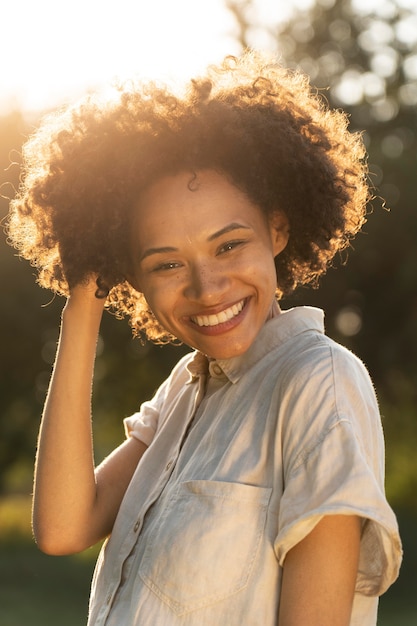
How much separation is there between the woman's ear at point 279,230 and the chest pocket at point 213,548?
2.19 feet

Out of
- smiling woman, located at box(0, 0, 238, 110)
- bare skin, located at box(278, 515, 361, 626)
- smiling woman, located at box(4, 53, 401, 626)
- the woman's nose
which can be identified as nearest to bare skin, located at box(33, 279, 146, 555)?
smiling woman, located at box(4, 53, 401, 626)

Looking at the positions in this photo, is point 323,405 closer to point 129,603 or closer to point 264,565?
point 264,565

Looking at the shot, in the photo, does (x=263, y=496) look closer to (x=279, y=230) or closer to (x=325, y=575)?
(x=325, y=575)

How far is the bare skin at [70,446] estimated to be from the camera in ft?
8.49

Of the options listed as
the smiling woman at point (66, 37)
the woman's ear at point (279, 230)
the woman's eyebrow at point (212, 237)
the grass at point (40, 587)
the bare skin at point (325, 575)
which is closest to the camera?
the bare skin at point (325, 575)

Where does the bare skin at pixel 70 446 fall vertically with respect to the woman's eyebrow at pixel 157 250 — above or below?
below

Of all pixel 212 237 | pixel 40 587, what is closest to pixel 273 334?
pixel 212 237

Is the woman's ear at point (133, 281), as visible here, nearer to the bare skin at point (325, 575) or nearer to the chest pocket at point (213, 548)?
the chest pocket at point (213, 548)

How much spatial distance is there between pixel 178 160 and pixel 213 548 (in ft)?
2.82

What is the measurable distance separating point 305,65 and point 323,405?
26.5 feet

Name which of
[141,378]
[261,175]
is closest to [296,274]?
[261,175]

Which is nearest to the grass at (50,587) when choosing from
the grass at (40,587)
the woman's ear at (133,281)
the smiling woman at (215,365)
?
the grass at (40,587)

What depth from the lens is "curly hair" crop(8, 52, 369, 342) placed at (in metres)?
2.38

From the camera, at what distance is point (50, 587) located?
1166cm
